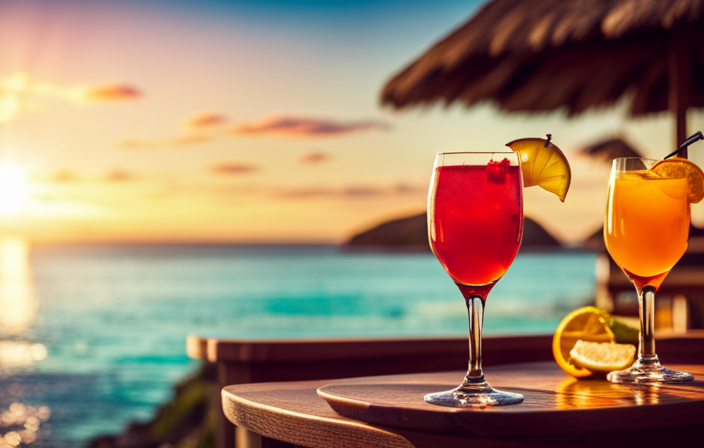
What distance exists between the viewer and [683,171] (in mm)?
1065

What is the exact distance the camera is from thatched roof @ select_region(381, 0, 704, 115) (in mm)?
3686

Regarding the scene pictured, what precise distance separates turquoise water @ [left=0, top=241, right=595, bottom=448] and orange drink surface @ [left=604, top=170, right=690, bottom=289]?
6.34 meters

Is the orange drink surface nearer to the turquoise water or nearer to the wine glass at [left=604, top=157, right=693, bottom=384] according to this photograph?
the wine glass at [left=604, top=157, right=693, bottom=384]

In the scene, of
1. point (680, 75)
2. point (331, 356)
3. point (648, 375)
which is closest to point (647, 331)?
point (648, 375)

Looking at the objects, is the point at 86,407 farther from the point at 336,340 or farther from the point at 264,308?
the point at 336,340

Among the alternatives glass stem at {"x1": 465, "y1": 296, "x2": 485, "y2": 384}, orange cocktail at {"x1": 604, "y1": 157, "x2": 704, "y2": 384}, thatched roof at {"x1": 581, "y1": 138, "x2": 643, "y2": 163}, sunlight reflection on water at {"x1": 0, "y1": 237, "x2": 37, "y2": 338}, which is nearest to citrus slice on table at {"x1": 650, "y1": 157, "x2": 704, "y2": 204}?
orange cocktail at {"x1": 604, "y1": 157, "x2": 704, "y2": 384}

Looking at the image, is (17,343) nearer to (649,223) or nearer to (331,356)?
(331,356)

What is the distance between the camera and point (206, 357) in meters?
1.54

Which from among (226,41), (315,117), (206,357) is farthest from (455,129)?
(206,357)

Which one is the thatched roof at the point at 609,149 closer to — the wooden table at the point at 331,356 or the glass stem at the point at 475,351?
the wooden table at the point at 331,356

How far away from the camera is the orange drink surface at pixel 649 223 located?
105 cm

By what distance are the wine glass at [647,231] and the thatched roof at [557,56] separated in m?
2.72

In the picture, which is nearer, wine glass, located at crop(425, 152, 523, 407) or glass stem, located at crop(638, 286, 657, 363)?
wine glass, located at crop(425, 152, 523, 407)

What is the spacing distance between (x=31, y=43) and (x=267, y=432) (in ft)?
115
